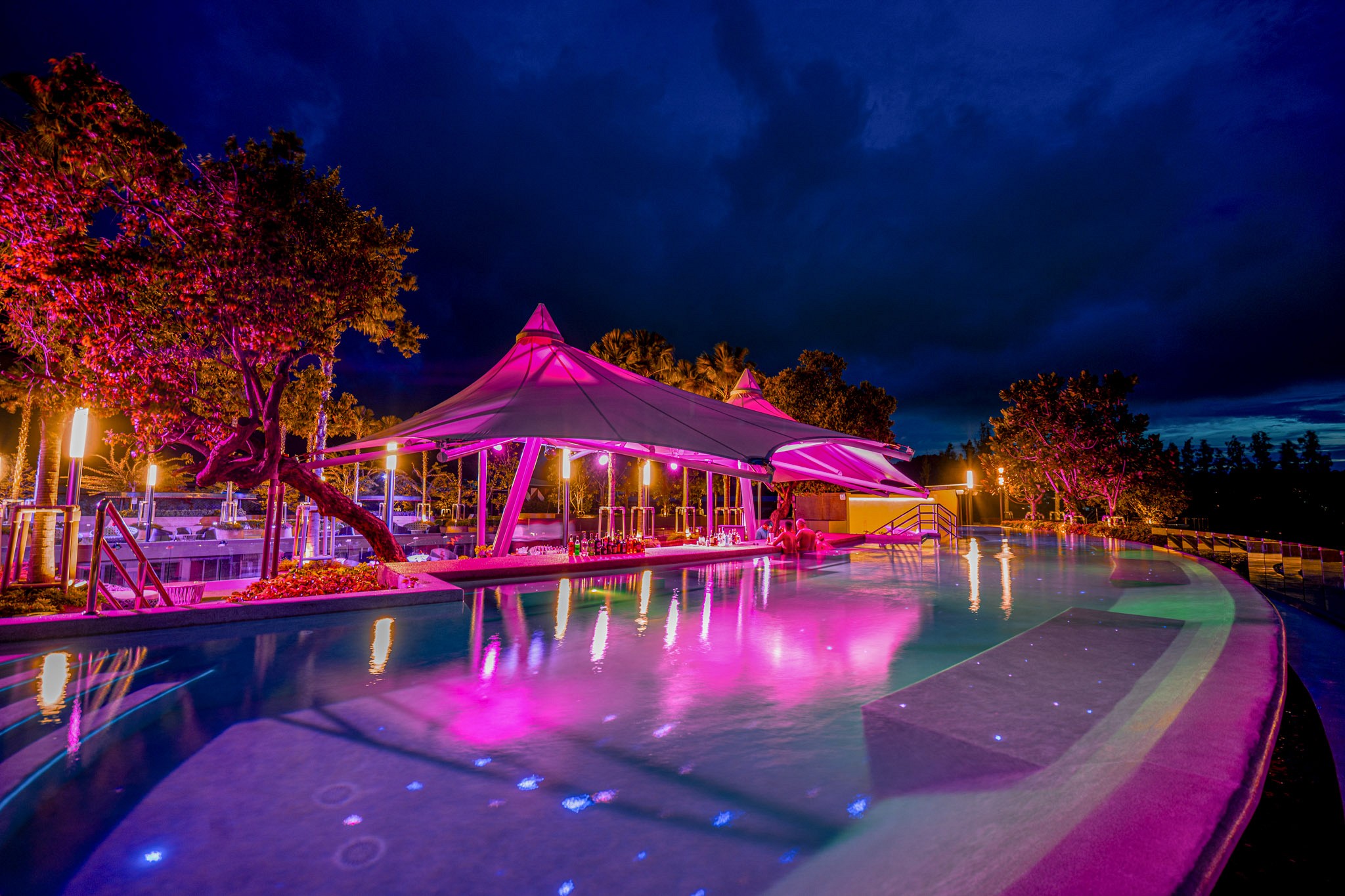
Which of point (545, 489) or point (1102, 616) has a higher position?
point (545, 489)

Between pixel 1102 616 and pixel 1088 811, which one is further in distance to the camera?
pixel 1102 616

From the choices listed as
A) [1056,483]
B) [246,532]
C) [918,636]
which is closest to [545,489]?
[246,532]

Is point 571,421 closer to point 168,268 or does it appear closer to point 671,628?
point 671,628

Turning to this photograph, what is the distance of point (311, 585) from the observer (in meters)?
7.26

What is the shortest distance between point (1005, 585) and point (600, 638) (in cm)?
746

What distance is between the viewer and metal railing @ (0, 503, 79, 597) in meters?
6.10

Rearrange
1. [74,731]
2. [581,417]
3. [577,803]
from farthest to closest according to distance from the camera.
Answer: [581,417] → [74,731] → [577,803]

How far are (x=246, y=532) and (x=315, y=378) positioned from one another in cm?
965

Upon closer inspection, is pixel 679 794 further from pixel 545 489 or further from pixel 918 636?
pixel 545 489

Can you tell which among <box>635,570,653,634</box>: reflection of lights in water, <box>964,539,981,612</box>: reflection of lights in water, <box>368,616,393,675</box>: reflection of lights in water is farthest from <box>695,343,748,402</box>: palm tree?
<box>368,616,393,675</box>: reflection of lights in water

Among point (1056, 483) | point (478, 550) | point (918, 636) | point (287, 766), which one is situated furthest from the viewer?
point (1056, 483)

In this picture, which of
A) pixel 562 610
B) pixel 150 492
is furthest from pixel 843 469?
pixel 150 492

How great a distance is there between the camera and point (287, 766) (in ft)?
9.41

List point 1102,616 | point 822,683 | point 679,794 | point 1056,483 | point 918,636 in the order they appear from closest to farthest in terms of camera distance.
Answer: point 679,794 < point 822,683 < point 918,636 < point 1102,616 < point 1056,483
